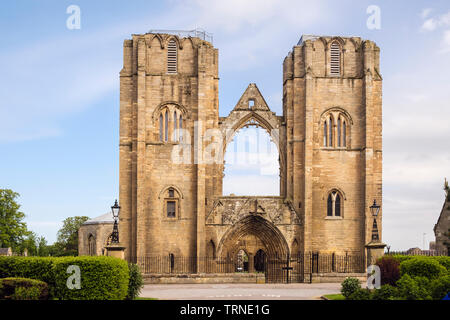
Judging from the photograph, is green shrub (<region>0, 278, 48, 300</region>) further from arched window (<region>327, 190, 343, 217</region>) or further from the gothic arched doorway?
arched window (<region>327, 190, 343, 217</region>)

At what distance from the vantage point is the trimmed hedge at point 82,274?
1895 centimetres

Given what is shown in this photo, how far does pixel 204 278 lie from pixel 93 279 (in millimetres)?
13273

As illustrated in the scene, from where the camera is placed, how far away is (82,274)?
62.2 feet

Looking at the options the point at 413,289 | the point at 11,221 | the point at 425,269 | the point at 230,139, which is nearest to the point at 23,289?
the point at 413,289

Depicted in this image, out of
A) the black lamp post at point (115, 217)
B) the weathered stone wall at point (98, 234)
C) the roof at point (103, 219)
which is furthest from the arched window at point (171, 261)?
the roof at point (103, 219)

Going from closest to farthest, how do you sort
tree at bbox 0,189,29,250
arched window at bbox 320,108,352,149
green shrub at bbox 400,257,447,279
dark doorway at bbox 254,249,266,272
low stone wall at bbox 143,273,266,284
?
green shrub at bbox 400,257,447,279
low stone wall at bbox 143,273,266,284
arched window at bbox 320,108,352,149
dark doorway at bbox 254,249,266,272
tree at bbox 0,189,29,250

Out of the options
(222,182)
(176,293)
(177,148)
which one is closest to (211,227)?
(222,182)

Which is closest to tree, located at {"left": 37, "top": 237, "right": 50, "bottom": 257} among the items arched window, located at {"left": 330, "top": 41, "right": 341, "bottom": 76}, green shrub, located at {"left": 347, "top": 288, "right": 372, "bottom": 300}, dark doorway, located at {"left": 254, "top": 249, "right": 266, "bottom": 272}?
dark doorway, located at {"left": 254, "top": 249, "right": 266, "bottom": 272}

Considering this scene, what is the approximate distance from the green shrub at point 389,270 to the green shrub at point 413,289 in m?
2.89

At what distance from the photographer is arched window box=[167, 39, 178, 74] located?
39.0 meters

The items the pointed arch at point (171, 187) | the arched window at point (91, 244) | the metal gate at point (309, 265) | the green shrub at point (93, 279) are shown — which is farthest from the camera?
the arched window at point (91, 244)

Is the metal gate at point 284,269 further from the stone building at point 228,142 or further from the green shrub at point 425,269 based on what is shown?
the green shrub at point 425,269

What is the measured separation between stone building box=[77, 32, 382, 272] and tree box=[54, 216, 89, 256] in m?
45.4

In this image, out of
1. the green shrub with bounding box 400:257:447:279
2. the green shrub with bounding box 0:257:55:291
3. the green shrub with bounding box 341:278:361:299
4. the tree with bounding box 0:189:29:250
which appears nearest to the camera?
the green shrub with bounding box 0:257:55:291
